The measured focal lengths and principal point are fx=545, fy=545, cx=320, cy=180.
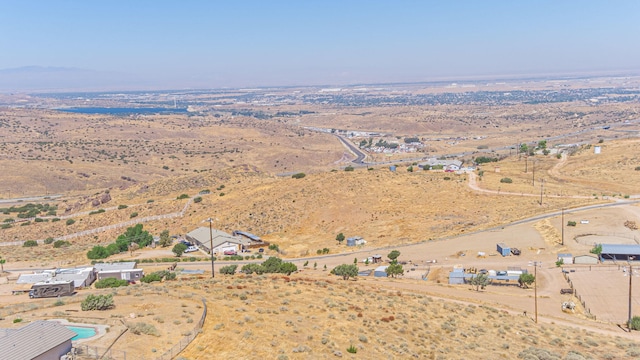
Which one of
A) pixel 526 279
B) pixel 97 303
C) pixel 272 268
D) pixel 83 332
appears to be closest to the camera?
pixel 83 332

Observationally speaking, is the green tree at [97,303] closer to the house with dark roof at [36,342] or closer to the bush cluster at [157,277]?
the house with dark roof at [36,342]

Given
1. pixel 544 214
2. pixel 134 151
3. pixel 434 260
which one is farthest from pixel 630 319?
pixel 134 151

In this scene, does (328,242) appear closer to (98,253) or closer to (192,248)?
(192,248)

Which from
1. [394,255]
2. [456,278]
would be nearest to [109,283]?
[394,255]

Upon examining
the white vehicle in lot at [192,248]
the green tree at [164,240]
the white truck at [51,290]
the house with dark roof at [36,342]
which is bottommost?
the white vehicle in lot at [192,248]

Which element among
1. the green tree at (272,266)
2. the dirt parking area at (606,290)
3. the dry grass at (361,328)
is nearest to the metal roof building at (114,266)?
the green tree at (272,266)
